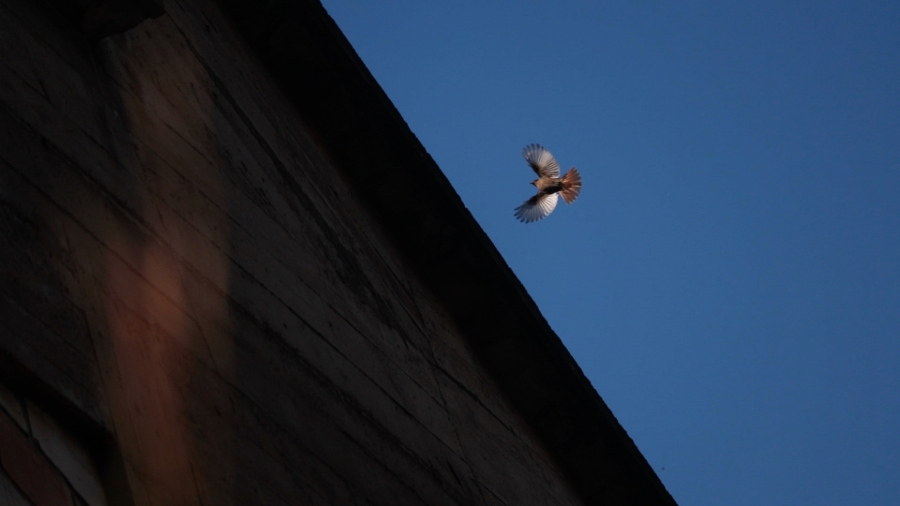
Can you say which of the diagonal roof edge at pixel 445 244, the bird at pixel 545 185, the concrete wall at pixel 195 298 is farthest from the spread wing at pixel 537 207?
the concrete wall at pixel 195 298

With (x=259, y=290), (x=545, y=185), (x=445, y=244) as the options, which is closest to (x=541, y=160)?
(x=545, y=185)

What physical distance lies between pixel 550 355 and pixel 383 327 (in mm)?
2939

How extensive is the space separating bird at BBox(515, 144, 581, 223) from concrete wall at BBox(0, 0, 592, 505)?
11.4 metres

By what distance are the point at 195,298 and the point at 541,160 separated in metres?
15.8

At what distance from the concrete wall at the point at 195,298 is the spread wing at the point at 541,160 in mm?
12255

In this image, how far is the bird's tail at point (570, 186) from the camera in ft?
63.2

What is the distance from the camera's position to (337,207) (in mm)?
7523

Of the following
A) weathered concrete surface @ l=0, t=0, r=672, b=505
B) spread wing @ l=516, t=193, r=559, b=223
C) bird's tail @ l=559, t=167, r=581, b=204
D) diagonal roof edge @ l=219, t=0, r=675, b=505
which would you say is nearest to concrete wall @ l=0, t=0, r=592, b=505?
weathered concrete surface @ l=0, t=0, r=672, b=505

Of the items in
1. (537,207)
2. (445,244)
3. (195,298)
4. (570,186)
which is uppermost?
(570,186)

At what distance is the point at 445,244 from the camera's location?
349 inches

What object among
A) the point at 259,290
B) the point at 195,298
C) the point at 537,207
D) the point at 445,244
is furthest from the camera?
the point at 537,207

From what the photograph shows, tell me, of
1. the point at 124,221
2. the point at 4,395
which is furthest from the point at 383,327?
the point at 4,395

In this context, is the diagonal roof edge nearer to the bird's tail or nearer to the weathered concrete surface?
the weathered concrete surface

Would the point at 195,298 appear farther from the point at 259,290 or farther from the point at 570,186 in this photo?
the point at 570,186
